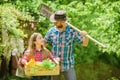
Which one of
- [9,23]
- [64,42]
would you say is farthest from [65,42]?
[9,23]

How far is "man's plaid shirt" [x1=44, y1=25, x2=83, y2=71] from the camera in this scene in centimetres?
515

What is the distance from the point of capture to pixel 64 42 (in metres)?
5.15

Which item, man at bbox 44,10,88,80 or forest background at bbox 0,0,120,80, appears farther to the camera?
forest background at bbox 0,0,120,80

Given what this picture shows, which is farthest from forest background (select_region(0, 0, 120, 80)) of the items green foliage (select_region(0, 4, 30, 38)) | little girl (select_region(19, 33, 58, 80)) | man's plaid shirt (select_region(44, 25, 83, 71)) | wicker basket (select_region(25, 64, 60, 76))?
wicker basket (select_region(25, 64, 60, 76))

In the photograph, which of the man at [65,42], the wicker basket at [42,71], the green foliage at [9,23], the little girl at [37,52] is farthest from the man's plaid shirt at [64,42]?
the green foliage at [9,23]

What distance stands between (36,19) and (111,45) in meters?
2.16

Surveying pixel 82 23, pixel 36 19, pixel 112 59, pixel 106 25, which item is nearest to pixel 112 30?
pixel 106 25

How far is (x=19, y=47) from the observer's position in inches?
270

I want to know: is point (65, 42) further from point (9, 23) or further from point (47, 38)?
point (9, 23)

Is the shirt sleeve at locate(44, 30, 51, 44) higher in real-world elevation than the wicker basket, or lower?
higher

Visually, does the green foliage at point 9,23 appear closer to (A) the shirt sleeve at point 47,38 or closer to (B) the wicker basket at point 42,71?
(A) the shirt sleeve at point 47,38

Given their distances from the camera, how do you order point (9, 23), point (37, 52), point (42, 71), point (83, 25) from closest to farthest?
point (42, 71)
point (37, 52)
point (9, 23)
point (83, 25)

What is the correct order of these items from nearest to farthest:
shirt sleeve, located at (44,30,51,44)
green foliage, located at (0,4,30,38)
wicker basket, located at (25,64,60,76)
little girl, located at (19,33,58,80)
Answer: wicker basket, located at (25,64,60,76) < little girl, located at (19,33,58,80) < shirt sleeve, located at (44,30,51,44) < green foliage, located at (0,4,30,38)

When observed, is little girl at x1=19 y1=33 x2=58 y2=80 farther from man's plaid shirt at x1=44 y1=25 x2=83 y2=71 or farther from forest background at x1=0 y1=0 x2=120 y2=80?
forest background at x1=0 y1=0 x2=120 y2=80
